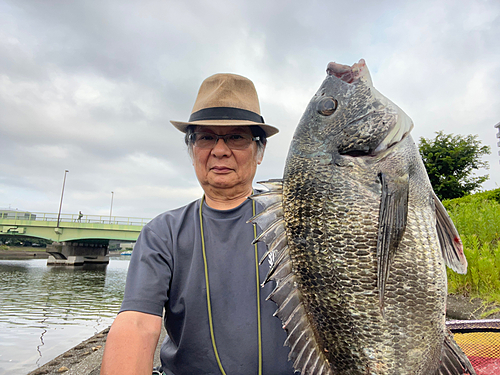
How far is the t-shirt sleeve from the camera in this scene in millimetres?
1746

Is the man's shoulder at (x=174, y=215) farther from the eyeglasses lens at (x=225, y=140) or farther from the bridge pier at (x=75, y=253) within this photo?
the bridge pier at (x=75, y=253)

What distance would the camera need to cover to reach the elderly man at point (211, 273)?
175 cm

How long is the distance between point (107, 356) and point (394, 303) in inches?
56.2

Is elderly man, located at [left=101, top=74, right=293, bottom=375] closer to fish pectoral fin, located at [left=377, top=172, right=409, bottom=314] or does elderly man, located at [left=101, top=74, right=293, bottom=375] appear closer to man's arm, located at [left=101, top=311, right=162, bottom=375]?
man's arm, located at [left=101, top=311, right=162, bottom=375]

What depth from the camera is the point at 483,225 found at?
660 centimetres

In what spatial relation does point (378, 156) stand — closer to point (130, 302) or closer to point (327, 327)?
point (327, 327)

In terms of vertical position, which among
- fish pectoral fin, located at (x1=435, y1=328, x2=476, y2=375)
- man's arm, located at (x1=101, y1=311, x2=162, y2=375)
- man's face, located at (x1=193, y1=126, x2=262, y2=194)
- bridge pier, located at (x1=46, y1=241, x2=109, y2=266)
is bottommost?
bridge pier, located at (x1=46, y1=241, x2=109, y2=266)

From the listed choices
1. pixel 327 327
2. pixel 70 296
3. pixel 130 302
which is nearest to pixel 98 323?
pixel 70 296

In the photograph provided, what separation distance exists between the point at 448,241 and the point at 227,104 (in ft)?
5.30

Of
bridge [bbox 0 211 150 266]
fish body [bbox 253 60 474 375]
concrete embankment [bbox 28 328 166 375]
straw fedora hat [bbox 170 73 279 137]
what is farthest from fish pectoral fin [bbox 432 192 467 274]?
Answer: bridge [bbox 0 211 150 266]

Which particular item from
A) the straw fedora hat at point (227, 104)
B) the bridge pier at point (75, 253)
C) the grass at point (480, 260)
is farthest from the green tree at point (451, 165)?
the bridge pier at point (75, 253)

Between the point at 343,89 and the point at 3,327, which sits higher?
the point at 343,89

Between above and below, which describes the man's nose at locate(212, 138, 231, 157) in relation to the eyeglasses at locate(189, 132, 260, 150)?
below

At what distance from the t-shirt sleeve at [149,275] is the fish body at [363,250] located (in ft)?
2.69
